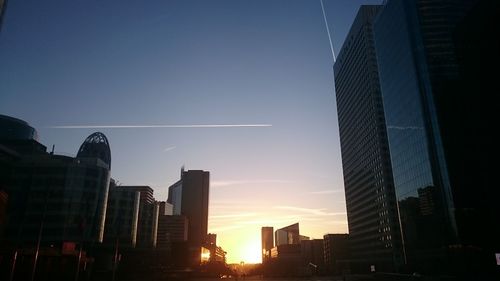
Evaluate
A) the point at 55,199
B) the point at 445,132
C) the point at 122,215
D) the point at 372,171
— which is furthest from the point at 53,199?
the point at 372,171

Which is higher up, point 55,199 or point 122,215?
point 122,215

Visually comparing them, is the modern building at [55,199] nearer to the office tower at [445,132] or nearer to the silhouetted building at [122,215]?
the silhouetted building at [122,215]

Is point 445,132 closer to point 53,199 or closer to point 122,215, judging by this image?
point 53,199

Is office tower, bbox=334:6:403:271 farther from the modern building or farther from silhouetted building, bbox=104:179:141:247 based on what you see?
the modern building

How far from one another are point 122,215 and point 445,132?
406 feet

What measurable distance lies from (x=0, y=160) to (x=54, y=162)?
16815 mm

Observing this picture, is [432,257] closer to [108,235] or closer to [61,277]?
[61,277]

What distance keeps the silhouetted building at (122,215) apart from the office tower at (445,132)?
10601 cm

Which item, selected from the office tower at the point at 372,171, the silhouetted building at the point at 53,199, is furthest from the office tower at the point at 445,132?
the silhouetted building at the point at 53,199

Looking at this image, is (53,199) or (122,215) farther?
(122,215)

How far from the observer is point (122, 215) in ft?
505

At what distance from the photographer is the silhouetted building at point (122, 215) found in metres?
150

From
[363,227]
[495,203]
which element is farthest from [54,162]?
[363,227]

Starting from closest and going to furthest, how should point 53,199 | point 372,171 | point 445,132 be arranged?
1. point 445,132
2. point 53,199
3. point 372,171
